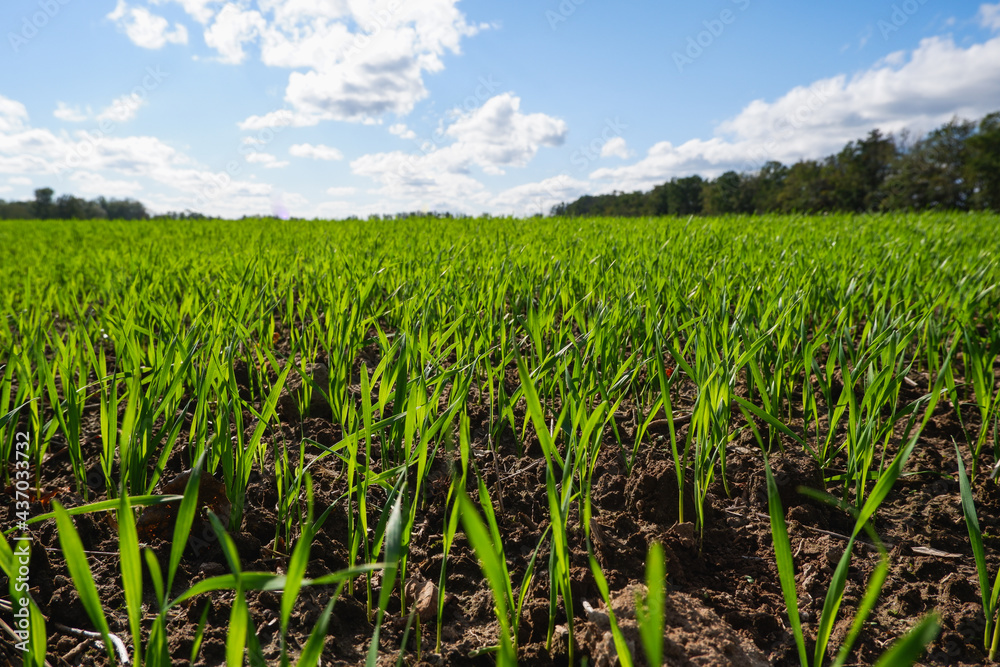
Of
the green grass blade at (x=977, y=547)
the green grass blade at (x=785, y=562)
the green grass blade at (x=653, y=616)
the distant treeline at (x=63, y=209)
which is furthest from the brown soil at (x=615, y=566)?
the distant treeline at (x=63, y=209)

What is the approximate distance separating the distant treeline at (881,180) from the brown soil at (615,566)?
2553 cm

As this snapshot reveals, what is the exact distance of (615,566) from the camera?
935 mm

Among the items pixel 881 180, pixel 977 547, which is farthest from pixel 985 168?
pixel 977 547

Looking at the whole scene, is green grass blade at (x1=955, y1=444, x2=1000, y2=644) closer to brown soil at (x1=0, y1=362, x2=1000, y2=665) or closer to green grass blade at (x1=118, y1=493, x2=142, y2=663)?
brown soil at (x1=0, y1=362, x2=1000, y2=665)

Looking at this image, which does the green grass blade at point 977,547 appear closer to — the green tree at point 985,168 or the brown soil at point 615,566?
the brown soil at point 615,566

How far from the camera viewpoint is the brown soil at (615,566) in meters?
0.78

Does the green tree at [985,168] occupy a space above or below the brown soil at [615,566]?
above

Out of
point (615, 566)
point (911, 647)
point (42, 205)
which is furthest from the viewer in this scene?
point (42, 205)

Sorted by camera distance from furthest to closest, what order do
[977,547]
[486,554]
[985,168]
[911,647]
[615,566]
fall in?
[985,168], [615,566], [977,547], [486,554], [911,647]

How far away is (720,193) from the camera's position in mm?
49250

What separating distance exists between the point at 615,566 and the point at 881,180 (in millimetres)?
50808

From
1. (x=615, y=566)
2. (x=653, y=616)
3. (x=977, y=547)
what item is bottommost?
(x=615, y=566)

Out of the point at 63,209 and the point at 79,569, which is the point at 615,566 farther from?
the point at 63,209

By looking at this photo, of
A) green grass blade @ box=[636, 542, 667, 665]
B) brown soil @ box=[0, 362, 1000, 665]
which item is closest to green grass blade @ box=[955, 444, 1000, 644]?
brown soil @ box=[0, 362, 1000, 665]
